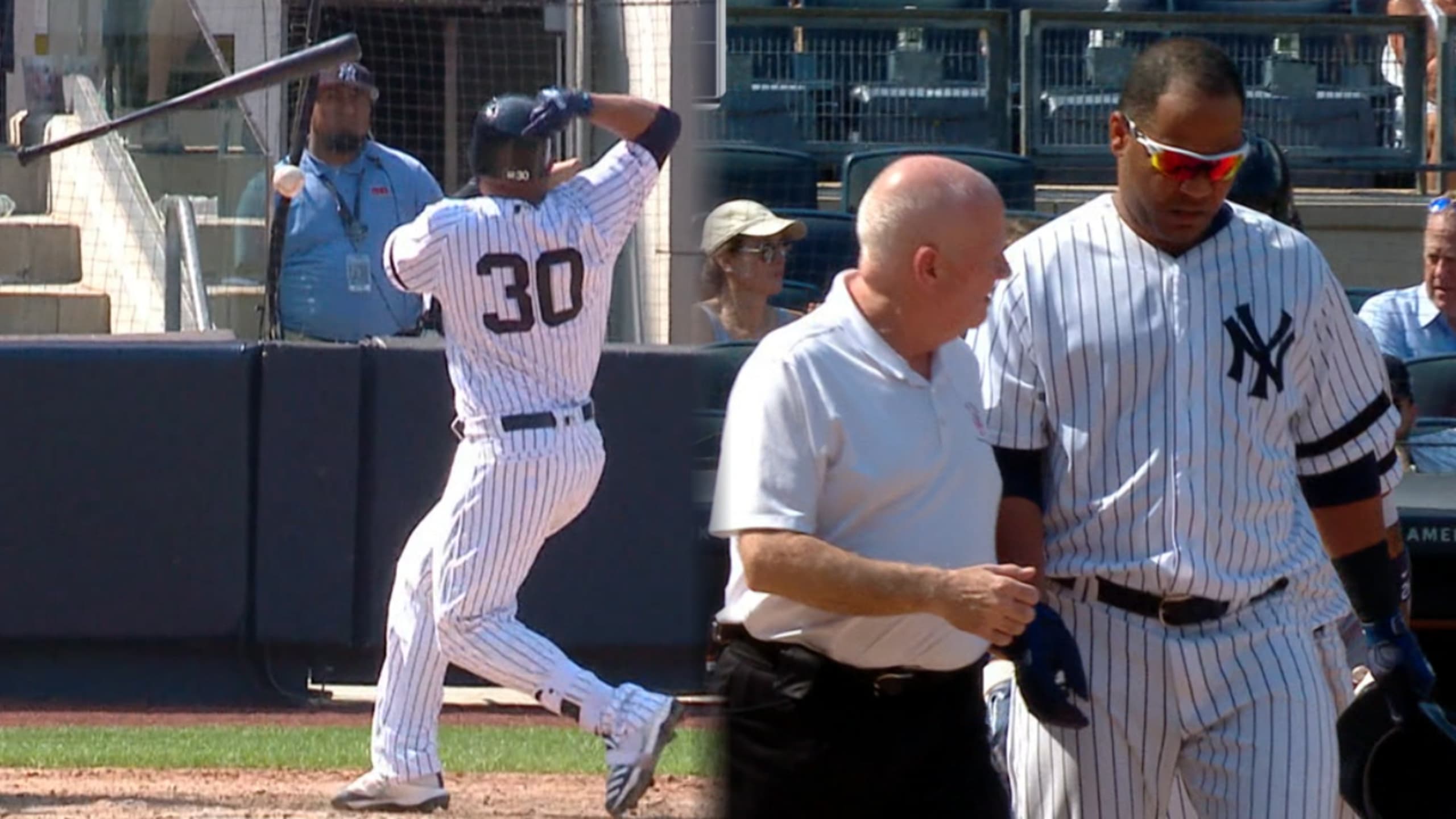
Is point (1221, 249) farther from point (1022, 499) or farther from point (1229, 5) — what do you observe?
point (1229, 5)

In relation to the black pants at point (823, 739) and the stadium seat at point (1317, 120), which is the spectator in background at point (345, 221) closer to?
the stadium seat at point (1317, 120)

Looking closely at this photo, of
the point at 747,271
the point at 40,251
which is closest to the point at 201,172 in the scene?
the point at 40,251

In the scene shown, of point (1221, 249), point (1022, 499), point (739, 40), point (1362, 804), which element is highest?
point (739, 40)

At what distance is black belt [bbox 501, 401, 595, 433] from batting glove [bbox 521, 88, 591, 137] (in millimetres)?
754

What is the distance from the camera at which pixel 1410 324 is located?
22.0ft

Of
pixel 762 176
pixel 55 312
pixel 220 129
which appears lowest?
pixel 55 312

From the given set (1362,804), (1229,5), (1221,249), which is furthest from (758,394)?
(1229,5)

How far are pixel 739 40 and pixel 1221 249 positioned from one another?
6.48m

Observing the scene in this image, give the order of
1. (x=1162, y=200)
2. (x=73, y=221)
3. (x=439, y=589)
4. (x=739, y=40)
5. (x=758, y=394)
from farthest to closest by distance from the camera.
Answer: (x=73, y=221) → (x=739, y=40) → (x=439, y=589) → (x=1162, y=200) → (x=758, y=394)

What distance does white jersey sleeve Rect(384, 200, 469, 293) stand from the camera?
20.1 ft

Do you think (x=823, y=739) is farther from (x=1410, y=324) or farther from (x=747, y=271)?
(x=1410, y=324)

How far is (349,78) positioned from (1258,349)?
19.4 ft

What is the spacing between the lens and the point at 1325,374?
3.54 m

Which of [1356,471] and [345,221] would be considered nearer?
[1356,471]
